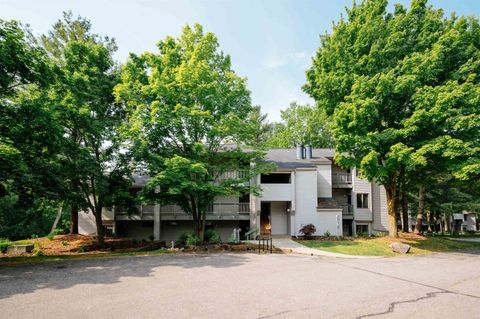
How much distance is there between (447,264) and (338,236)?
967 centimetres

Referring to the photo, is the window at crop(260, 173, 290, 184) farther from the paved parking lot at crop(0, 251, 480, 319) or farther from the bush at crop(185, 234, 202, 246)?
the paved parking lot at crop(0, 251, 480, 319)

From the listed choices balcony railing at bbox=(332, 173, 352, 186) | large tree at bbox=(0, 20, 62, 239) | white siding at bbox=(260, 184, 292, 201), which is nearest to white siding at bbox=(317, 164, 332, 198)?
balcony railing at bbox=(332, 173, 352, 186)

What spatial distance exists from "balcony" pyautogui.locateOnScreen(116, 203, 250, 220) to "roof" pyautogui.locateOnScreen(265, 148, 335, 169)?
4861 mm

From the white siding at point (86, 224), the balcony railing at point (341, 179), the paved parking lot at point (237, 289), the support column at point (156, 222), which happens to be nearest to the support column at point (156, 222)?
the support column at point (156, 222)

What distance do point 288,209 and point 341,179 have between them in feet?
22.8

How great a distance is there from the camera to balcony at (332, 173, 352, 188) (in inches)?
1018

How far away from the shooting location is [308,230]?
2059cm

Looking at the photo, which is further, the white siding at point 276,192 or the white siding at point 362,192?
the white siding at point 362,192

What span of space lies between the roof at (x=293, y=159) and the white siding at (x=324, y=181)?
60cm

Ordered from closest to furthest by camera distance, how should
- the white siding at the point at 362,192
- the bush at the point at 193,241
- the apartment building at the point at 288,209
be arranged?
the bush at the point at 193,241
the apartment building at the point at 288,209
the white siding at the point at 362,192

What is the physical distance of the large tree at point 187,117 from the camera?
14.8m

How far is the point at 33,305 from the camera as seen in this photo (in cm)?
597

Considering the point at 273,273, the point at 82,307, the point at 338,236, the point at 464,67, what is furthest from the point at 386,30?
the point at 82,307

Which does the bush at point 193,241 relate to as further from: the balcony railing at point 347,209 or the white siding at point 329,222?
the balcony railing at point 347,209
